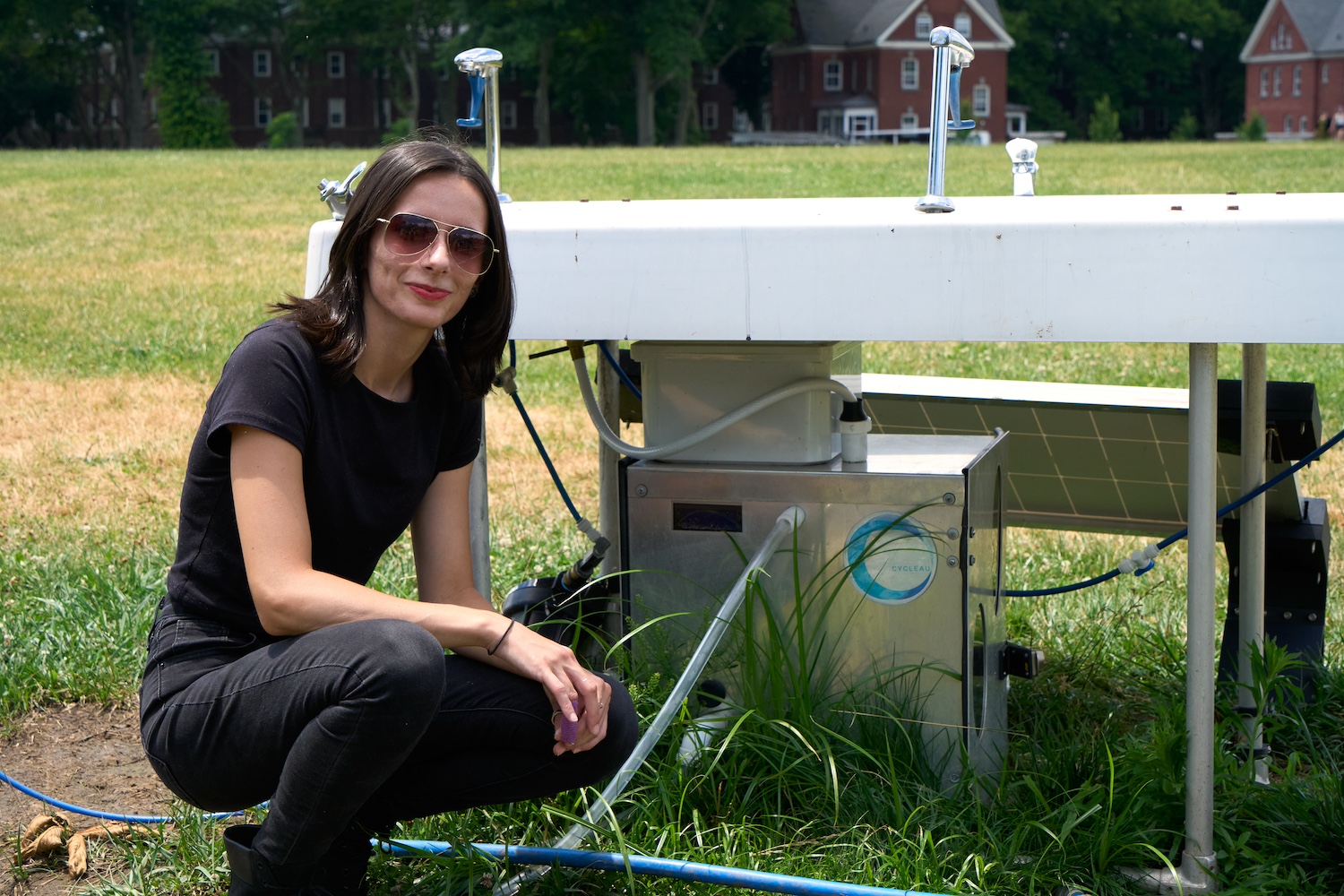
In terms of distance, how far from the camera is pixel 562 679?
2215 mm

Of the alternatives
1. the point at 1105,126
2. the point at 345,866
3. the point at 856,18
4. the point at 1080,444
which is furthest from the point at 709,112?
the point at 345,866

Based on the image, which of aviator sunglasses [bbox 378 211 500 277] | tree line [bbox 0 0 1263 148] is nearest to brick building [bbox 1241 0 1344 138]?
tree line [bbox 0 0 1263 148]

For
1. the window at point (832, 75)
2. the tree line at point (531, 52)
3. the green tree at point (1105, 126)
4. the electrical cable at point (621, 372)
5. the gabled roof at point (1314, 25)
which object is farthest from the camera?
the window at point (832, 75)

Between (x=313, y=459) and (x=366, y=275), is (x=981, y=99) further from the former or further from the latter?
(x=313, y=459)

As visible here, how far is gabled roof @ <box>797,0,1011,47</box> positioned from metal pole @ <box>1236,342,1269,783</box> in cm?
7636

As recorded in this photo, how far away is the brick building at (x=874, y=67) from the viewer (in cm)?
7512

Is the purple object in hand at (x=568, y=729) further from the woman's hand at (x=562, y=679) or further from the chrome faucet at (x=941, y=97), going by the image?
the chrome faucet at (x=941, y=97)

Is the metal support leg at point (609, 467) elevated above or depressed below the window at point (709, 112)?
below

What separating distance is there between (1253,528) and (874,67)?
76.4 meters

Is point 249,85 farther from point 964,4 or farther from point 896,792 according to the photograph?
point 896,792

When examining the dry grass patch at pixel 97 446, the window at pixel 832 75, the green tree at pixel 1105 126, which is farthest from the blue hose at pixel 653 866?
the window at pixel 832 75

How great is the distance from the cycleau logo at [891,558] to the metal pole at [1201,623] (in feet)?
1.56

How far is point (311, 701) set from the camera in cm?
209

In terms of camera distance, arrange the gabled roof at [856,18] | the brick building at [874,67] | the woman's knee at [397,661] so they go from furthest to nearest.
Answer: the gabled roof at [856,18] → the brick building at [874,67] → the woman's knee at [397,661]
